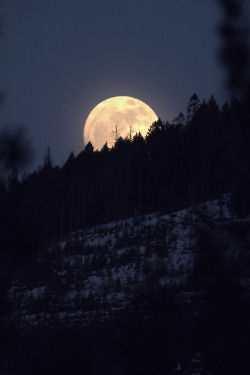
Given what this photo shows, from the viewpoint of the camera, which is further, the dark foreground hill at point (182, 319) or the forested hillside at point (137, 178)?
the forested hillside at point (137, 178)

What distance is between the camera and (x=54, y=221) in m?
50.6

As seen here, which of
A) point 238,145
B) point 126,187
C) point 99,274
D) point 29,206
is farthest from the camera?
point 126,187

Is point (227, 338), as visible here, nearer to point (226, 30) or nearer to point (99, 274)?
point (226, 30)

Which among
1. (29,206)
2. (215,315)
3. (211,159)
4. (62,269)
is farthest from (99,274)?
(215,315)

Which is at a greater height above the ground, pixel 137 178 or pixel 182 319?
pixel 137 178

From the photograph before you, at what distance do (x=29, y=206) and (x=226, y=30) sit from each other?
9.97 feet

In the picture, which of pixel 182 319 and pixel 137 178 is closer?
pixel 182 319

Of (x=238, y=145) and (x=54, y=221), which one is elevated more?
(x=54, y=221)

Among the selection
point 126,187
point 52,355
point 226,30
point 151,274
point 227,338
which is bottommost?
point 52,355

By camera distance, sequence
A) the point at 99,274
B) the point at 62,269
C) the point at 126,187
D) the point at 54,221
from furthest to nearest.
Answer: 1. the point at 54,221
2. the point at 126,187
3. the point at 62,269
4. the point at 99,274

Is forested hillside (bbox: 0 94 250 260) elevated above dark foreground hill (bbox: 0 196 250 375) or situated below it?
above

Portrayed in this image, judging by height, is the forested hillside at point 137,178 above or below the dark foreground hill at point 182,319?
above

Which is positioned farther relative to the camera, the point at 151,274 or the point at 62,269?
the point at 62,269

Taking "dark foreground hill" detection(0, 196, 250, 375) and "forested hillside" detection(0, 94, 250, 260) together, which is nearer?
"dark foreground hill" detection(0, 196, 250, 375)
